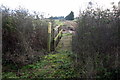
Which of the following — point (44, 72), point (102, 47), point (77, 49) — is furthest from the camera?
point (77, 49)

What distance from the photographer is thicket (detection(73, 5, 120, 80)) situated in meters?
3.23

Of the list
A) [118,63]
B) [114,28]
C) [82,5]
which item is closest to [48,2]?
[82,5]

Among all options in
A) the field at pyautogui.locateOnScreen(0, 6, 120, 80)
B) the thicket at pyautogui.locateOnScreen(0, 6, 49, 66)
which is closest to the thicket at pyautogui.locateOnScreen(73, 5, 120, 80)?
the field at pyautogui.locateOnScreen(0, 6, 120, 80)

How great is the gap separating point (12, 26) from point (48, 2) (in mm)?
3003

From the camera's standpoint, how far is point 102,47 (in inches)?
137

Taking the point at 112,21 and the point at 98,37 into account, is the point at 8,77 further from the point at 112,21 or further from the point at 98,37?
the point at 112,21

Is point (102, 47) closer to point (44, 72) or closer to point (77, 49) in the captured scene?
point (77, 49)

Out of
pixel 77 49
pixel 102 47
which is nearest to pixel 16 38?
pixel 77 49

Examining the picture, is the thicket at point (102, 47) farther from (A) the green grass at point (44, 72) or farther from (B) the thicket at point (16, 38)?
(B) the thicket at point (16, 38)

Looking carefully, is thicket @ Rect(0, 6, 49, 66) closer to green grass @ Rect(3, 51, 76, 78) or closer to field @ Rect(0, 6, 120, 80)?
field @ Rect(0, 6, 120, 80)

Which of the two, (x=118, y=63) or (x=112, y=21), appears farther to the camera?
(x=112, y=21)

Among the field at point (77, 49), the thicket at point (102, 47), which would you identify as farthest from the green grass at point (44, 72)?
the thicket at point (102, 47)

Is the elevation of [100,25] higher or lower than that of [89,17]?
lower

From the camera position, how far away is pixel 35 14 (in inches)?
232
